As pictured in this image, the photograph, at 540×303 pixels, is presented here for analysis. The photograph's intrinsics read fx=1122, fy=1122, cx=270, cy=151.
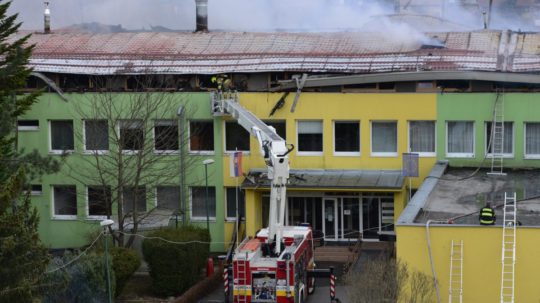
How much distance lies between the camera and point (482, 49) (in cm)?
4062

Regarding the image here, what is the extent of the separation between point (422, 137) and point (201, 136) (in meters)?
7.99

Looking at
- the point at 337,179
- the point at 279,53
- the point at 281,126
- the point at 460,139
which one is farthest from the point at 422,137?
the point at 279,53

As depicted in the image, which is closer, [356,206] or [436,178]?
[436,178]

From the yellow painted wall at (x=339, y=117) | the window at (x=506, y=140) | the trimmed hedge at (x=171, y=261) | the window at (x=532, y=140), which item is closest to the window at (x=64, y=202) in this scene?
the yellow painted wall at (x=339, y=117)

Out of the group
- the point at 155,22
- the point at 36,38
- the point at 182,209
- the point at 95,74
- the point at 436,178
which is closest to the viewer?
the point at 436,178

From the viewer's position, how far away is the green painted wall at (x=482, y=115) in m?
38.2

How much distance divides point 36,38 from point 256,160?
1196 cm

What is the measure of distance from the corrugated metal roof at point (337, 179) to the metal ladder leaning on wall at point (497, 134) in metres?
3.26

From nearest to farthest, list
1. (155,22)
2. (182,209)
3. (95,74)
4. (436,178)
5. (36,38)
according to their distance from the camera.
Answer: (436,178) → (182,209) → (95,74) → (36,38) → (155,22)

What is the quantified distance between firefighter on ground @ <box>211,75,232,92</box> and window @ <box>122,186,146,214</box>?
15.0ft

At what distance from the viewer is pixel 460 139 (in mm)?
39125

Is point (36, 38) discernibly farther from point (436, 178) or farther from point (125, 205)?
point (436, 178)

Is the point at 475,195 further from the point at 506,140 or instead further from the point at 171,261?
the point at 171,261

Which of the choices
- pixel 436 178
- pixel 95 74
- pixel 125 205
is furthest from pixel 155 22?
pixel 436 178
